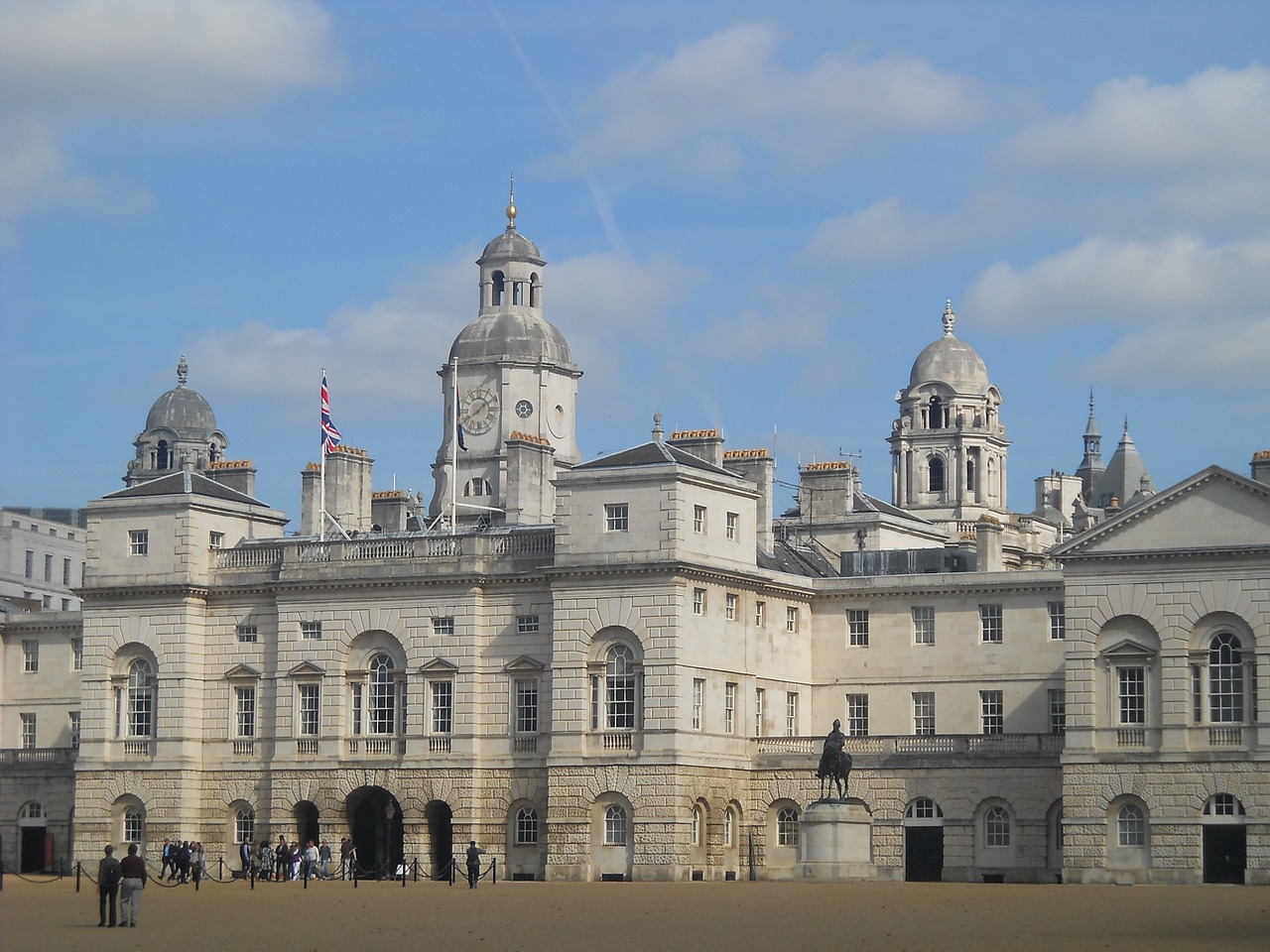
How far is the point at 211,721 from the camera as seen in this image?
288 feet

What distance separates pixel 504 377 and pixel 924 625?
1203 inches

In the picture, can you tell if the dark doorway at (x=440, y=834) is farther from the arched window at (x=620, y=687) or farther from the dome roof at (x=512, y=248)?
the dome roof at (x=512, y=248)

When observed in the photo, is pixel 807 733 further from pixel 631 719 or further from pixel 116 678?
pixel 116 678

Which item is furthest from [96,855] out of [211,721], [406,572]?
[406,572]

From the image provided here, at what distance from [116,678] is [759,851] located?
21926 mm

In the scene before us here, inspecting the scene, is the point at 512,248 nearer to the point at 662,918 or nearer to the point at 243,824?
the point at 243,824

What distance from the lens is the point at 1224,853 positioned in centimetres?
7512

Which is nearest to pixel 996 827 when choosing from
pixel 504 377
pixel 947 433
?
pixel 504 377

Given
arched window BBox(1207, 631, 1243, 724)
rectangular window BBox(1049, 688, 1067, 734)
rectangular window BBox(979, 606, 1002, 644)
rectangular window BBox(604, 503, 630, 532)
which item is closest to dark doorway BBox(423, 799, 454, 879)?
rectangular window BBox(604, 503, 630, 532)

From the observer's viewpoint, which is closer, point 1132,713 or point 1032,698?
point 1132,713

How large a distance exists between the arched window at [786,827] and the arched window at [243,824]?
55.7 ft

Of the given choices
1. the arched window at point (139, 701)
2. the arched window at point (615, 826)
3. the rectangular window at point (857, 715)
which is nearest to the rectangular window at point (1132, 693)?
the rectangular window at point (857, 715)

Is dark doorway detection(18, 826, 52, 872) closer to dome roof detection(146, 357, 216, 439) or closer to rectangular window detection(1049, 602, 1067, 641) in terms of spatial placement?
rectangular window detection(1049, 602, 1067, 641)

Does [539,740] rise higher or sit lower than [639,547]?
lower
